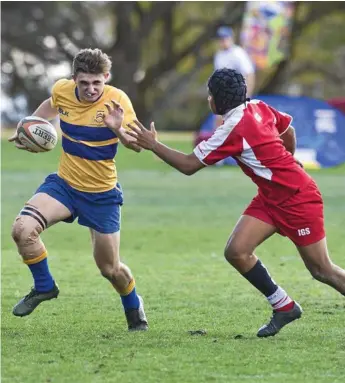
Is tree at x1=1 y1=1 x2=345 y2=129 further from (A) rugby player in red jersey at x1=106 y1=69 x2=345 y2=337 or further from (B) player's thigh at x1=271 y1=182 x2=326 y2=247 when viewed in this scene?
(B) player's thigh at x1=271 y1=182 x2=326 y2=247

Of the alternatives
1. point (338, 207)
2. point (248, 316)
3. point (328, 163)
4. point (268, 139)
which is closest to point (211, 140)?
point (268, 139)

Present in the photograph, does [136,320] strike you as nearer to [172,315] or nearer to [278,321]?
[172,315]

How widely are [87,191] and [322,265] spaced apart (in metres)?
1.66

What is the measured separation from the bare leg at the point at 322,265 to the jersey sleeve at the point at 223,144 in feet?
2.59

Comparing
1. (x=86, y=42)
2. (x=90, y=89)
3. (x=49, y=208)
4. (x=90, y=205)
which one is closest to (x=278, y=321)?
(x=90, y=205)

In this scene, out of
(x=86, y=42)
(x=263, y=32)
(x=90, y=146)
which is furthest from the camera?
(x=86, y=42)

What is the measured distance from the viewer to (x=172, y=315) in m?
7.94

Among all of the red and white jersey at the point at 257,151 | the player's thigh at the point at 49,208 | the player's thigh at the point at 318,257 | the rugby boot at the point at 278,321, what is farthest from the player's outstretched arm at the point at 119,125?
the rugby boot at the point at 278,321

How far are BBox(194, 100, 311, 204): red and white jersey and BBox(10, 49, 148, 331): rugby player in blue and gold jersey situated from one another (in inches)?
25.8

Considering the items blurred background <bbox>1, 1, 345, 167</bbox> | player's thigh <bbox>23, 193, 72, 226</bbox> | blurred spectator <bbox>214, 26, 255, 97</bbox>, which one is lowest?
blurred background <bbox>1, 1, 345, 167</bbox>

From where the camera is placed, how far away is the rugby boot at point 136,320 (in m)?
7.39

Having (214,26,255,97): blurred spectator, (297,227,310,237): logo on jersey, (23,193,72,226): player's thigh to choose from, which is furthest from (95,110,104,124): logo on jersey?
(214,26,255,97): blurred spectator

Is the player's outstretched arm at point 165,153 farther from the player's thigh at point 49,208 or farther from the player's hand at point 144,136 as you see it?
the player's thigh at point 49,208

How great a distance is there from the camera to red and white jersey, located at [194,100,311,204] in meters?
6.91
